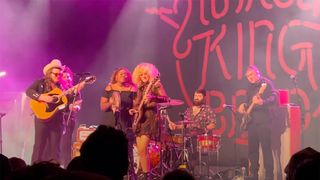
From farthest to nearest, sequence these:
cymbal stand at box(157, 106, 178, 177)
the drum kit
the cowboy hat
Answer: the cowboy hat → the drum kit → cymbal stand at box(157, 106, 178, 177)

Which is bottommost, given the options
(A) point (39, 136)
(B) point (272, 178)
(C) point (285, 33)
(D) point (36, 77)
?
(B) point (272, 178)

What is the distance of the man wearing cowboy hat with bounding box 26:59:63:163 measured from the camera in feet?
30.9

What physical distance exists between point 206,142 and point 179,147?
17.9 inches

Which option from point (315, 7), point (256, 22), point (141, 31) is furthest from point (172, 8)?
point (315, 7)

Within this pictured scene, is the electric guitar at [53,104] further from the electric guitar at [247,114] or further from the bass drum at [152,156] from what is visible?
the electric guitar at [247,114]

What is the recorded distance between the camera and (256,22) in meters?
10.2

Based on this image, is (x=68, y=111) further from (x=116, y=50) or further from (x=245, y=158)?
(x=245, y=158)

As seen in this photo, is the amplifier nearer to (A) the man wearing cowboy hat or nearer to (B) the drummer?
(A) the man wearing cowboy hat

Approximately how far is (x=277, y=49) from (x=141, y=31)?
279 centimetres

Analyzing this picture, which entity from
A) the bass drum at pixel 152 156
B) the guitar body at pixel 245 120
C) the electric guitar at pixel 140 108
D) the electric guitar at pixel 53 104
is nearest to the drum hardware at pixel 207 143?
the guitar body at pixel 245 120

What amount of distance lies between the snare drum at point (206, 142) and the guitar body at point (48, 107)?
93.4 inches

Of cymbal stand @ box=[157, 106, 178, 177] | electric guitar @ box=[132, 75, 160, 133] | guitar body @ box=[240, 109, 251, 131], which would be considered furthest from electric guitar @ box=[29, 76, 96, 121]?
guitar body @ box=[240, 109, 251, 131]

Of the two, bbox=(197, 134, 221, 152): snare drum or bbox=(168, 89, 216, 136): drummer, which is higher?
bbox=(168, 89, 216, 136): drummer

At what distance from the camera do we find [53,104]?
9383 millimetres
